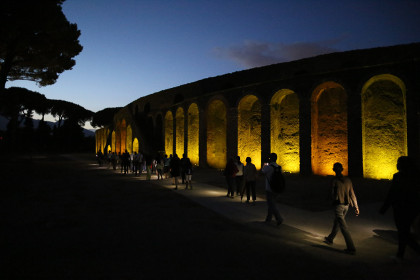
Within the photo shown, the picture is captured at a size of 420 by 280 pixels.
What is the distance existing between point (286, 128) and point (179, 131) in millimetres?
11372

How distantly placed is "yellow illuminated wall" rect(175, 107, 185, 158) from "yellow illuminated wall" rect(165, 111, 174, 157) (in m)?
1.58

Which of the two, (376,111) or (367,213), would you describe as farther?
(376,111)

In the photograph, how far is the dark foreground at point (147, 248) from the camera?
3.55 metres

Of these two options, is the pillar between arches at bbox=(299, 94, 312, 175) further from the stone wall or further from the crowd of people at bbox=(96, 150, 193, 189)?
the crowd of people at bbox=(96, 150, 193, 189)

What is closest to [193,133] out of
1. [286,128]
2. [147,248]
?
[286,128]

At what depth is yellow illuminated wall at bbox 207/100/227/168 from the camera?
21344mm

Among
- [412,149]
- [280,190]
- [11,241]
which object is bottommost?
[11,241]

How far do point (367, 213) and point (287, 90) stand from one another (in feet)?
36.2

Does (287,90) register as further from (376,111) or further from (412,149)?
(412,149)

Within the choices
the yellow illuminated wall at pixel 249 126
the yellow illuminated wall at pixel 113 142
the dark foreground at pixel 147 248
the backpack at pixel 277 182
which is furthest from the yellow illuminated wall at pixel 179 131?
the backpack at pixel 277 182

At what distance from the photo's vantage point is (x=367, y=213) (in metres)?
6.80

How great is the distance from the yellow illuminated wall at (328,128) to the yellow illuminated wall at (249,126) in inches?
165

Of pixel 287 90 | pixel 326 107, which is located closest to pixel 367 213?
pixel 326 107

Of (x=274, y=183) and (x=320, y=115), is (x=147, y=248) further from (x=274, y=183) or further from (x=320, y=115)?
(x=320, y=115)
